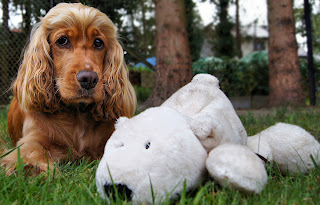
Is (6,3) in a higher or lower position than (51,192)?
higher

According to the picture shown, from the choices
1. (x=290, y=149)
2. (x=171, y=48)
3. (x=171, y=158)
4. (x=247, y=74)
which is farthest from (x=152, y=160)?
(x=247, y=74)

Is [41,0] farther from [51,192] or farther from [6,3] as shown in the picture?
[51,192]

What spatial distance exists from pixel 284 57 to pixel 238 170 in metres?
5.25

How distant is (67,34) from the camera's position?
1.90 metres

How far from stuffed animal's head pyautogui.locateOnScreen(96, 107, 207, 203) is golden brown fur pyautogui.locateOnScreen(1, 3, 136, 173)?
2.27 ft

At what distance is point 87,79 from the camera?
1710mm

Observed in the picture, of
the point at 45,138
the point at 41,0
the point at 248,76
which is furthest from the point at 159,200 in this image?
the point at 248,76

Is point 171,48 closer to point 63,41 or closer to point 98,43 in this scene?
point 98,43

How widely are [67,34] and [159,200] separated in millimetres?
1294

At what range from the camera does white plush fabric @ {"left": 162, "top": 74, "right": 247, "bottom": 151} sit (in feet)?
3.88

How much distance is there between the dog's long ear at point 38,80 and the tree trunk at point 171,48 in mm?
2507

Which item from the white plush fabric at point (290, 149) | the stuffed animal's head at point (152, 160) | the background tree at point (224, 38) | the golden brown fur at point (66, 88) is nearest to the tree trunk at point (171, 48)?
the golden brown fur at point (66, 88)

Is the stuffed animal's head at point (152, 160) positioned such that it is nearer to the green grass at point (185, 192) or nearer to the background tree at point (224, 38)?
the green grass at point (185, 192)

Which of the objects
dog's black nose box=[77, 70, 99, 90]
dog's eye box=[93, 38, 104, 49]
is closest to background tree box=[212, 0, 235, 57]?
dog's eye box=[93, 38, 104, 49]
